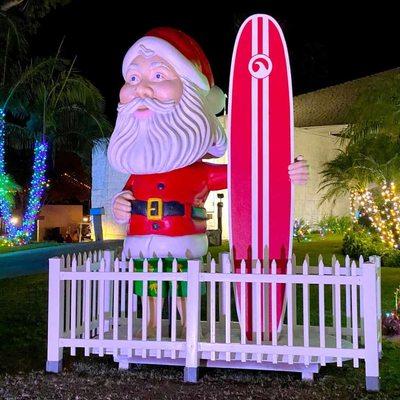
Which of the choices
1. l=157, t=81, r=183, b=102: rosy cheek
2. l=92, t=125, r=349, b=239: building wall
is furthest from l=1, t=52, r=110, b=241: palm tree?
l=157, t=81, r=183, b=102: rosy cheek

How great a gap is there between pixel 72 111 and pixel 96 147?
61.6 inches

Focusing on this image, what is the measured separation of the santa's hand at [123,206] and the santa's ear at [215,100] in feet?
3.44

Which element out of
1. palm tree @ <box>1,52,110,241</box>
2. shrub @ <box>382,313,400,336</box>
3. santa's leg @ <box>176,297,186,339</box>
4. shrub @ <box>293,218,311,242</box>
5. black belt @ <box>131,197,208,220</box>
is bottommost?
shrub @ <box>382,313,400,336</box>

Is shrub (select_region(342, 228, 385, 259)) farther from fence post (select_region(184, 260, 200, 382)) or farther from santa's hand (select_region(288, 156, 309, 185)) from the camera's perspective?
fence post (select_region(184, 260, 200, 382))

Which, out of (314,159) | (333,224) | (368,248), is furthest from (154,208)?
(333,224)

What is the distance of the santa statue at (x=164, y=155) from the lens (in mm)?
4777

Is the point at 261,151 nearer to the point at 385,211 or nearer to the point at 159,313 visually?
the point at 159,313

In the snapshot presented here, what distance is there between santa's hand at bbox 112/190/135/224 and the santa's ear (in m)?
1.05

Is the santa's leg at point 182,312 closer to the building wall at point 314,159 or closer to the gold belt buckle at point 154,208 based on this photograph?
the gold belt buckle at point 154,208

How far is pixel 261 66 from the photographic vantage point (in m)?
4.88

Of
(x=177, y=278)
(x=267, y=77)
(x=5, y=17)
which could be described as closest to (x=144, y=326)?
(x=177, y=278)

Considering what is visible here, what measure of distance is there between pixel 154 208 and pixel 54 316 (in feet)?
3.76

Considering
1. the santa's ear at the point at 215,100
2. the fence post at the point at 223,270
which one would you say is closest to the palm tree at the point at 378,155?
the santa's ear at the point at 215,100

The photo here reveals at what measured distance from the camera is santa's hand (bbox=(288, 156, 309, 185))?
4.72 metres
